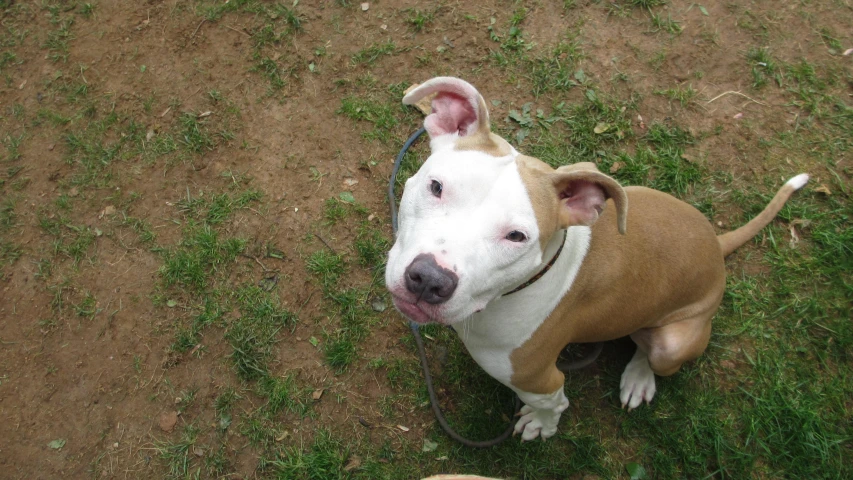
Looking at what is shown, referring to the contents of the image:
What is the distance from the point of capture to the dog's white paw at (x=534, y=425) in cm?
365

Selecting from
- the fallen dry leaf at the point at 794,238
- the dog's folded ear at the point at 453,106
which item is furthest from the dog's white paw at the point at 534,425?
the fallen dry leaf at the point at 794,238

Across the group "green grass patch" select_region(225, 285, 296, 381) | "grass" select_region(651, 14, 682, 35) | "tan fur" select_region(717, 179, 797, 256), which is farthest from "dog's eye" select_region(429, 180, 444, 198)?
"grass" select_region(651, 14, 682, 35)

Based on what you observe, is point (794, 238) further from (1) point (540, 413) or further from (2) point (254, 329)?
(2) point (254, 329)

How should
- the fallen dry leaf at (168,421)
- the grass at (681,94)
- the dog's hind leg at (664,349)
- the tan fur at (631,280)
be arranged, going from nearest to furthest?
the tan fur at (631,280) → the dog's hind leg at (664,349) → the fallen dry leaf at (168,421) → the grass at (681,94)

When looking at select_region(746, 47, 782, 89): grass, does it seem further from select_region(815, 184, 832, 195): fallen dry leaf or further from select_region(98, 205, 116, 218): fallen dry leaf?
select_region(98, 205, 116, 218): fallen dry leaf

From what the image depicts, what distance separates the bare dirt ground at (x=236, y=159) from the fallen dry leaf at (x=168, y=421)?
1cm

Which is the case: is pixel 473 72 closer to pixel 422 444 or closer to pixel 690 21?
pixel 690 21

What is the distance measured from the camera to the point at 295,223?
14.8ft

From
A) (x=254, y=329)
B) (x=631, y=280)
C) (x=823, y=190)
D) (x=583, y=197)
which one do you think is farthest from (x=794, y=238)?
(x=254, y=329)

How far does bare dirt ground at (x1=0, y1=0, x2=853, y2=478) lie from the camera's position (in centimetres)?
396

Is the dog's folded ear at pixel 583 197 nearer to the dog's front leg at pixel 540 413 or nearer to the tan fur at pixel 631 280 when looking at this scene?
the tan fur at pixel 631 280

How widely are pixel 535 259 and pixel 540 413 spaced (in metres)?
1.59

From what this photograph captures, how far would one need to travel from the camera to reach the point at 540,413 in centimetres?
359

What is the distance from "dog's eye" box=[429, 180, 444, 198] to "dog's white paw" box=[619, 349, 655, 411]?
95.1 inches
